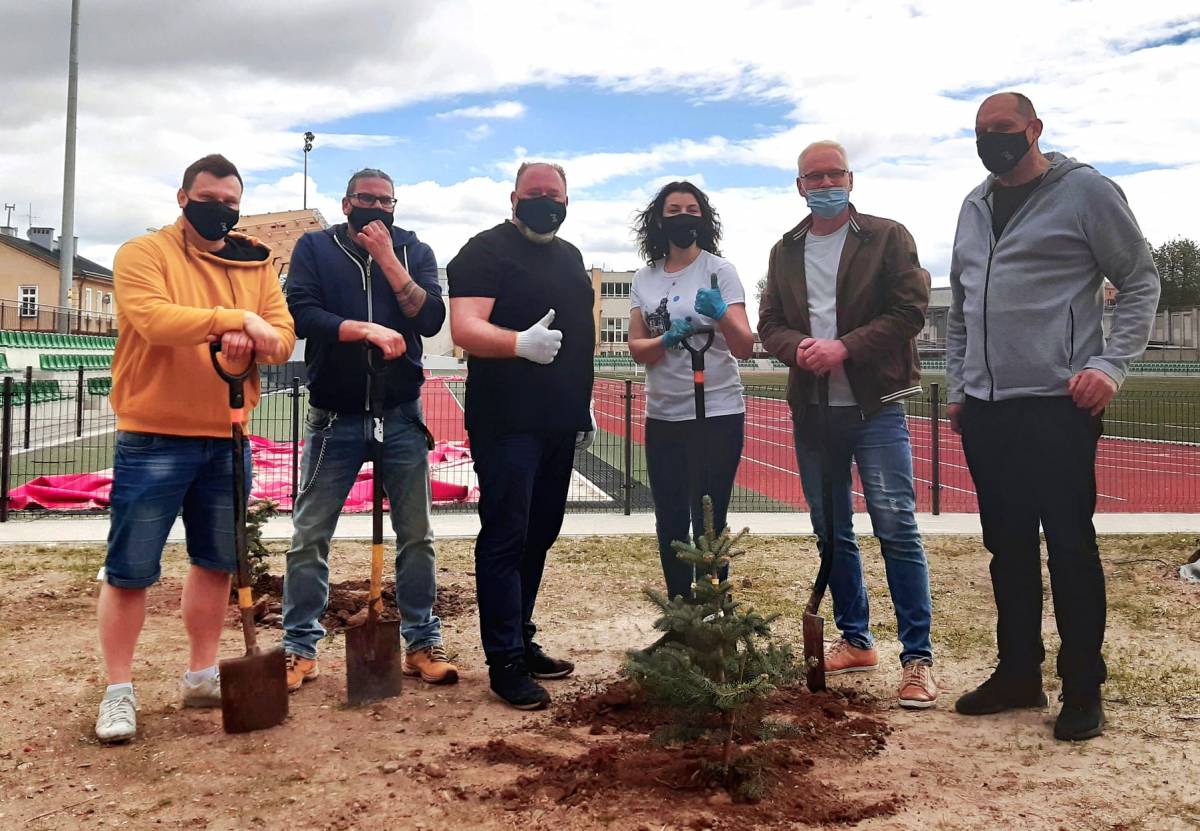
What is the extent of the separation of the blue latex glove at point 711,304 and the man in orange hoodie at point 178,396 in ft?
5.07

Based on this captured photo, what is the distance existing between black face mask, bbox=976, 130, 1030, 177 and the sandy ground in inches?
79.4

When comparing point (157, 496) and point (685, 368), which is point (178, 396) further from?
point (685, 368)

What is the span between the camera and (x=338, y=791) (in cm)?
285

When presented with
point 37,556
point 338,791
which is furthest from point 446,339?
point 338,791

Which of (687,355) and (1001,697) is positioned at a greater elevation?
(687,355)

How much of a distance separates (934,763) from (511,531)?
5.46 ft

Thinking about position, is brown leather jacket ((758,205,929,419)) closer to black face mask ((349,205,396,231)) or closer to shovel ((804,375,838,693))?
shovel ((804,375,838,693))

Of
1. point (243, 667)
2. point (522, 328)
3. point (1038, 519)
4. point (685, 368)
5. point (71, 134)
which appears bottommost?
point (243, 667)

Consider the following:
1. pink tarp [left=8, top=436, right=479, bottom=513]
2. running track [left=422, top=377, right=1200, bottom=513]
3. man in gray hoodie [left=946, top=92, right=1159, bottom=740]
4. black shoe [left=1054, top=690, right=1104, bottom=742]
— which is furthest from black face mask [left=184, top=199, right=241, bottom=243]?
running track [left=422, top=377, right=1200, bottom=513]

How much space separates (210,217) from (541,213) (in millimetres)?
1187

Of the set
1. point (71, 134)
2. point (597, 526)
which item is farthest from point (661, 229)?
point (71, 134)

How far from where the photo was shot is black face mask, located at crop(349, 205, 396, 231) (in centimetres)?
380

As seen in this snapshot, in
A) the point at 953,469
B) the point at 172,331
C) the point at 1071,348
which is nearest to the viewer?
the point at 172,331

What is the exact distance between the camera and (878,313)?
3.82 m
